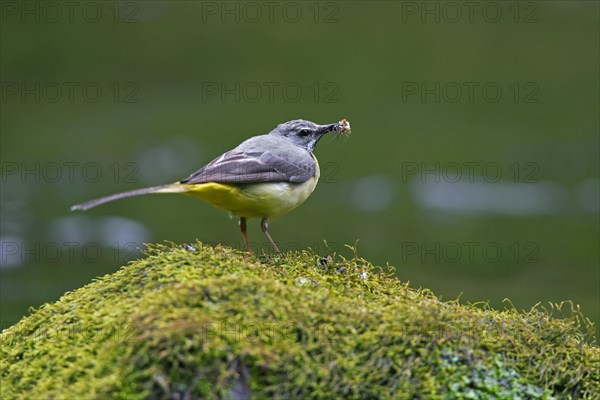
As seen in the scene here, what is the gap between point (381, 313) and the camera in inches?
223

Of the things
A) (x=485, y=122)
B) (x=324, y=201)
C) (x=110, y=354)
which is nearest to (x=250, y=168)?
(x=110, y=354)

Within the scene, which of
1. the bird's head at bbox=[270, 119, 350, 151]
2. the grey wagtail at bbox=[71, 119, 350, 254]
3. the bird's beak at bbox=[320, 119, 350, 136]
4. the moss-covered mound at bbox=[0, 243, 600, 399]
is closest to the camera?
the moss-covered mound at bbox=[0, 243, 600, 399]

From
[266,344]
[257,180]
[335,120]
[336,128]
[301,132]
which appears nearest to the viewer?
[266,344]

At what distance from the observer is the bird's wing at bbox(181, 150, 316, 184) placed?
7.40 meters

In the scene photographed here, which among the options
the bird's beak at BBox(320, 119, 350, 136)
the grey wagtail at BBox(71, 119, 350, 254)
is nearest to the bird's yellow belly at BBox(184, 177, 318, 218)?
the grey wagtail at BBox(71, 119, 350, 254)

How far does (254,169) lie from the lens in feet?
25.3

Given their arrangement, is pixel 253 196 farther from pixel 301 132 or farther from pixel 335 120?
pixel 335 120

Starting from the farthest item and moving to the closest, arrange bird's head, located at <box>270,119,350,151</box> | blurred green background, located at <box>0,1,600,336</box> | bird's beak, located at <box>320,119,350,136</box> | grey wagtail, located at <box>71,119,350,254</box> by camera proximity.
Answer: blurred green background, located at <box>0,1,600,336</box> → bird's beak, located at <box>320,119,350,136</box> → bird's head, located at <box>270,119,350,151</box> → grey wagtail, located at <box>71,119,350,254</box>

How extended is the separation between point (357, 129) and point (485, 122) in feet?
11.6

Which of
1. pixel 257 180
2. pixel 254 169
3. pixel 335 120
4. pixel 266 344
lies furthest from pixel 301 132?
pixel 335 120

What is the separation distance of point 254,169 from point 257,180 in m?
0.13

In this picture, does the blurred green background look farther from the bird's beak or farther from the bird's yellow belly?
the bird's yellow belly

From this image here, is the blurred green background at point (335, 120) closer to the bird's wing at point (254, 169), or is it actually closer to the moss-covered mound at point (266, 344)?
the bird's wing at point (254, 169)

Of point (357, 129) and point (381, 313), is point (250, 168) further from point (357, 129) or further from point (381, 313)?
point (357, 129)
